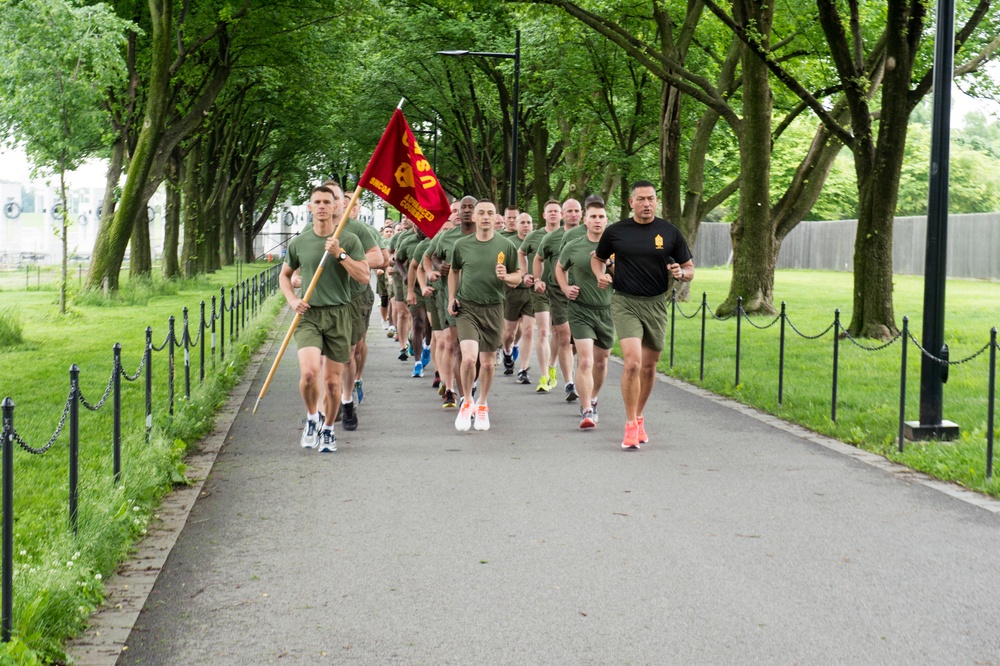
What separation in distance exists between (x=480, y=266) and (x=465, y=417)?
4.14 ft

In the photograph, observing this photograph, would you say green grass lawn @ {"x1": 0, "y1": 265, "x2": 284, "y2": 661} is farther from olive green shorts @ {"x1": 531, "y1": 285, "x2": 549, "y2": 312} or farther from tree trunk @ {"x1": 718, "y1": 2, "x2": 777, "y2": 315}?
tree trunk @ {"x1": 718, "y1": 2, "x2": 777, "y2": 315}

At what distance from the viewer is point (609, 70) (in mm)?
31750

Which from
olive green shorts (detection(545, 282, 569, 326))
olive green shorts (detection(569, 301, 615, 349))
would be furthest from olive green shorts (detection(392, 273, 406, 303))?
olive green shorts (detection(569, 301, 615, 349))

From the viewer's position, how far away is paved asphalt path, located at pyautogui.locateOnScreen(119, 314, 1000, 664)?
5.04 m

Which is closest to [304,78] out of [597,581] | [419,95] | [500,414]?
[419,95]

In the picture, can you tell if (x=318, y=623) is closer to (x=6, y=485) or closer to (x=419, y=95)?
(x=6, y=485)

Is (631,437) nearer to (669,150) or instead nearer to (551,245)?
(551,245)

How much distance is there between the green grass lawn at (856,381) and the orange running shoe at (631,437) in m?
1.78

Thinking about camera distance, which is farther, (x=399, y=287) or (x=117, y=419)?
(x=399, y=287)

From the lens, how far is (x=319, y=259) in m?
9.68

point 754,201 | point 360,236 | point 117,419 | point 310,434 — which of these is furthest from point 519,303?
point 754,201

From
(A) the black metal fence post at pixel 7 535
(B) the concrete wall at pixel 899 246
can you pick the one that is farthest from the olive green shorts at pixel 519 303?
(B) the concrete wall at pixel 899 246

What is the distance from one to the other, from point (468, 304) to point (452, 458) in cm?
196

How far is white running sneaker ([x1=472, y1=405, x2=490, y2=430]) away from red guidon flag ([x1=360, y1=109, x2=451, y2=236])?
1501 millimetres
